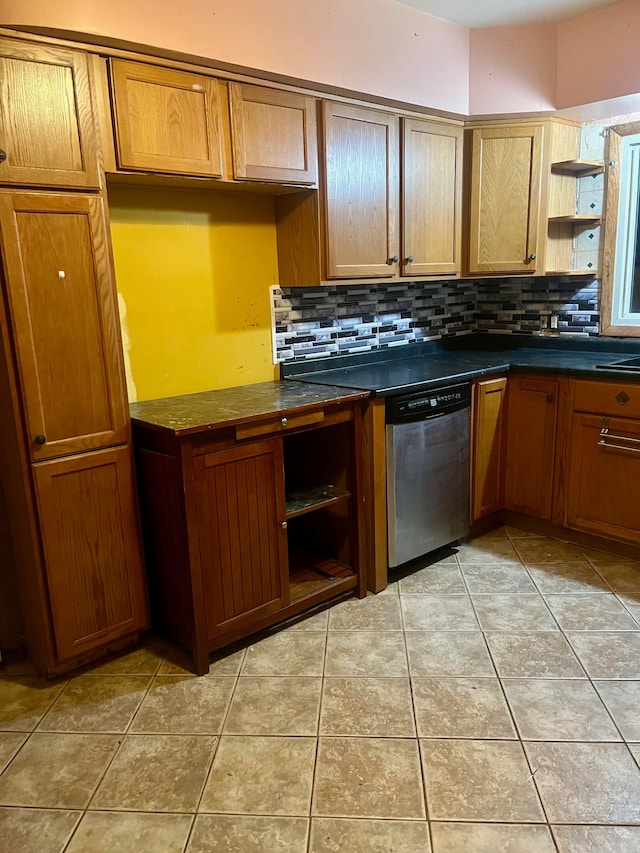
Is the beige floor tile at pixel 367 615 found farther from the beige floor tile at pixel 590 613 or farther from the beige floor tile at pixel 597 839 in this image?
the beige floor tile at pixel 597 839

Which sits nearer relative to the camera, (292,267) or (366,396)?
(366,396)

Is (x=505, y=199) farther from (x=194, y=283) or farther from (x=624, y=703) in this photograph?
(x=624, y=703)

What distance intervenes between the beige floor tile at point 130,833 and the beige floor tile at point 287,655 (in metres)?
0.63

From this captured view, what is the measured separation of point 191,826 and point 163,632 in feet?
2.94

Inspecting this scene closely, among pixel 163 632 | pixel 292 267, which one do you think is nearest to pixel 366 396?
pixel 292 267

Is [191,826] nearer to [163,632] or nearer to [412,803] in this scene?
[412,803]

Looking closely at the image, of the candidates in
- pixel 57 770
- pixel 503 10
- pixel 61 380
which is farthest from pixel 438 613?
pixel 503 10

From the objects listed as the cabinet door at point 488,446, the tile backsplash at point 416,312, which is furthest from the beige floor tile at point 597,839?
the tile backsplash at point 416,312

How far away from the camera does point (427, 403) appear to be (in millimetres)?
2660

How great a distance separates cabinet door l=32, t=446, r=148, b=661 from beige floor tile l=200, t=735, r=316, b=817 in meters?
0.62

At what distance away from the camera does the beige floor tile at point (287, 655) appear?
2168mm

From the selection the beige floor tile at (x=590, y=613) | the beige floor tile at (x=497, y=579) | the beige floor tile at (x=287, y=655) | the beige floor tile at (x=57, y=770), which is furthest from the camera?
the beige floor tile at (x=497, y=579)

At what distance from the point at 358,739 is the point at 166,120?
2057mm

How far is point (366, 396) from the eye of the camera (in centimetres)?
246
